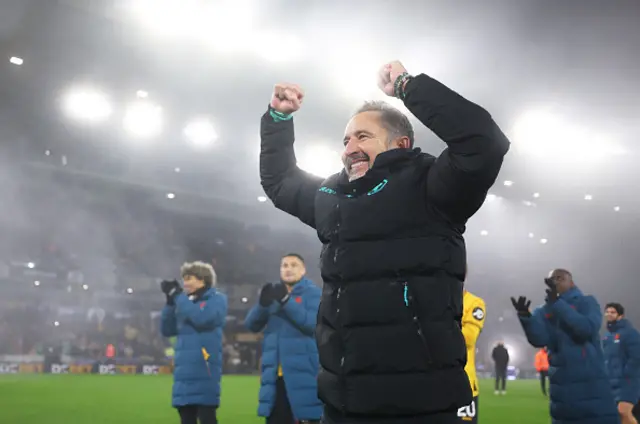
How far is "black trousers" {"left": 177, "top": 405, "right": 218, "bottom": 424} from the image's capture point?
6281 millimetres

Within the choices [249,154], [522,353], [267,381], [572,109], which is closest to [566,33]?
[572,109]

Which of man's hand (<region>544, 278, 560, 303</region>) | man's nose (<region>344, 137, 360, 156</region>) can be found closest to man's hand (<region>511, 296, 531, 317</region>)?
man's hand (<region>544, 278, 560, 303</region>)

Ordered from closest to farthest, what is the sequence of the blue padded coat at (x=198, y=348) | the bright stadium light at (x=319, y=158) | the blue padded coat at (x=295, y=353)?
the blue padded coat at (x=295, y=353) → the blue padded coat at (x=198, y=348) → the bright stadium light at (x=319, y=158)

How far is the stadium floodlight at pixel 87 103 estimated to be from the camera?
17.7 meters

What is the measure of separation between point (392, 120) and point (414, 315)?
834 millimetres

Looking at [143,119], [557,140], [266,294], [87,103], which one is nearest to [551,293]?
[266,294]

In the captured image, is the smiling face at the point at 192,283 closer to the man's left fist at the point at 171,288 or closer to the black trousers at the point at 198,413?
the man's left fist at the point at 171,288

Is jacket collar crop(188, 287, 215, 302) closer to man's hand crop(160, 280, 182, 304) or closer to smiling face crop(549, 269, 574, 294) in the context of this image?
man's hand crop(160, 280, 182, 304)

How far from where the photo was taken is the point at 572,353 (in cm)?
618

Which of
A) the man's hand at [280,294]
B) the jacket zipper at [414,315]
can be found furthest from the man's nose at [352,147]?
the man's hand at [280,294]

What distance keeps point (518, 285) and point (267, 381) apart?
3288cm

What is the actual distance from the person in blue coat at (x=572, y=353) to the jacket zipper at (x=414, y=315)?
4.09 m

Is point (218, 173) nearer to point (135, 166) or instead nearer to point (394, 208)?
point (135, 166)

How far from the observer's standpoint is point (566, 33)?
13.2 metres
